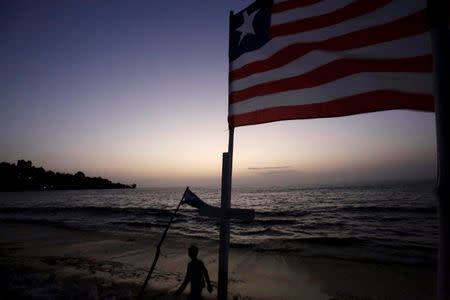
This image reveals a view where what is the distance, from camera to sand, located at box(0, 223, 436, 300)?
8.11 m

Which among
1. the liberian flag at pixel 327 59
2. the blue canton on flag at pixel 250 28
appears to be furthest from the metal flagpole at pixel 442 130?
the blue canton on flag at pixel 250 28

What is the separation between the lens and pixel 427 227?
74.3 feet

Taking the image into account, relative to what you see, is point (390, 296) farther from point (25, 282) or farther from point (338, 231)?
point (338, 231)

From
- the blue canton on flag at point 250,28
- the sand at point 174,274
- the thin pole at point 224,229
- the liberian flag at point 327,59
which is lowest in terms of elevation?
the sand at point 174,274

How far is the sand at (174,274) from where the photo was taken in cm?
811

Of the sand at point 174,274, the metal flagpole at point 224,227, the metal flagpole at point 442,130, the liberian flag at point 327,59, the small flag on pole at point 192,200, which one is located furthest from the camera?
the sand at point 174,274

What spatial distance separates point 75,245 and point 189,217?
48.8 ft

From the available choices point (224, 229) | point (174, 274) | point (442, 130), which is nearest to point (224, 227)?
point (224, 229)

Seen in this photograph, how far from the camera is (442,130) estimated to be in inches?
79.0

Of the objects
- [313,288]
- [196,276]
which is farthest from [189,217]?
[196,276]

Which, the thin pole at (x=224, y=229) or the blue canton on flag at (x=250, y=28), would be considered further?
the blue canton on flag at (x=250, y=28)

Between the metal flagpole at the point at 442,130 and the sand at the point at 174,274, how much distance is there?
23.1 ft

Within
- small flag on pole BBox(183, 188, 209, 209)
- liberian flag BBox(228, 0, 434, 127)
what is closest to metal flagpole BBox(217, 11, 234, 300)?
small flag on pole BBox(183, 188, 209, 209)

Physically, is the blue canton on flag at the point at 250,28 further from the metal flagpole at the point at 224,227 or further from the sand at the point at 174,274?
the sand at the point at 174,274
